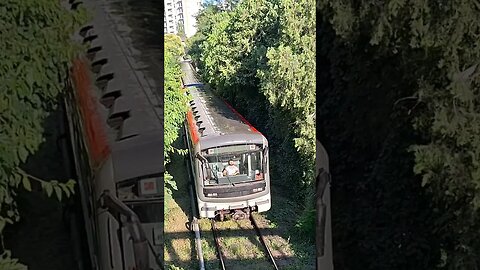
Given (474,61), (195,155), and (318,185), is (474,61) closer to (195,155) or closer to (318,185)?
(318,185)

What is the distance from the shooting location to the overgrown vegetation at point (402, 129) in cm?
147

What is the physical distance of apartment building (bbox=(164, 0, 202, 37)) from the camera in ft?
4.91

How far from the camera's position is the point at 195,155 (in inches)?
61.8

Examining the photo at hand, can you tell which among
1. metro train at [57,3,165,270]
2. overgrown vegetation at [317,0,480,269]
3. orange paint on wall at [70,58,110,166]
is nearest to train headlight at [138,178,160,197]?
metro train at [57,3,165,270]

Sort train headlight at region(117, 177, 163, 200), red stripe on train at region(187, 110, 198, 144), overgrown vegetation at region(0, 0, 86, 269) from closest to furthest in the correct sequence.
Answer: overgrown vegetation at region(0, 0, 86, 269) → train headlight at region(117, 177, 163, 200) → red stripe on train at region(187, 110, 198, 144)

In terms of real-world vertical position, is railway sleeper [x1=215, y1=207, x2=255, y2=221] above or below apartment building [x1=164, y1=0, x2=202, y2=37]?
below

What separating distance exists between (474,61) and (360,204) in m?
0.49

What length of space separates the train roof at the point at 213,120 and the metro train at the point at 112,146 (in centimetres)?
15

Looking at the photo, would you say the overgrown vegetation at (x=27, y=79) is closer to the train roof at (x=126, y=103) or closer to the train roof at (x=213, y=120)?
the train roof at (x=126, y=103)

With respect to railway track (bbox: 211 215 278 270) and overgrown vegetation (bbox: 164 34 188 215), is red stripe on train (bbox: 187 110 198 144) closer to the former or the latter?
overgrown vegetation (bbox: 164 34 188 215)

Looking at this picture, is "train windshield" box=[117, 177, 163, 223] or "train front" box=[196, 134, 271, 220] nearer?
"train windshield" box=[117, 177, 163, 223]

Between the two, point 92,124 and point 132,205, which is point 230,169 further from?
point 92,124

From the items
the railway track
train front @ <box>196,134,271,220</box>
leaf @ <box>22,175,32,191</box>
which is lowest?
the railway track

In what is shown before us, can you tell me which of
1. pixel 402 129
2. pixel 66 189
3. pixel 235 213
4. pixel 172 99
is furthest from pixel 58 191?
pixel 402 129
